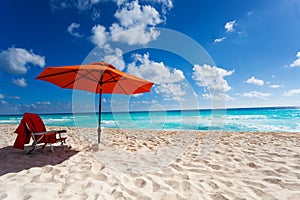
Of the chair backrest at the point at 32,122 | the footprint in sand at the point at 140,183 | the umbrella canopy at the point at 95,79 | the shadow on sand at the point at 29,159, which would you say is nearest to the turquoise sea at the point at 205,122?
the umbrella canopy at the point at 95,79

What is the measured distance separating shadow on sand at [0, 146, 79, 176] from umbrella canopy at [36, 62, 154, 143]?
46.6 inches

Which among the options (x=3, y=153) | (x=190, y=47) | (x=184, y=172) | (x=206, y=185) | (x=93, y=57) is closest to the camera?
(x=206, y=185)

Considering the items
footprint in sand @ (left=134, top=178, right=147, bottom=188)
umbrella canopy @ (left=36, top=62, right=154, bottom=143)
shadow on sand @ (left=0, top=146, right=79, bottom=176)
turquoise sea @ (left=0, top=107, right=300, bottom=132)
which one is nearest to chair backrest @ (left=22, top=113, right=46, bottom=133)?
shadow on sand @ (left=0, top=146, right=79, bottom=176)

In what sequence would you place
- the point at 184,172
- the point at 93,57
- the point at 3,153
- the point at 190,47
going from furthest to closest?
the point at 190,47, the point at 93,57, the point at 3,153, the point at 184,172

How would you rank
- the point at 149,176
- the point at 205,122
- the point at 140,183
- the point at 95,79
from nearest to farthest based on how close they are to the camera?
the point at 140,183, the point at 149,176, the point at 95,79, the point at 205,122

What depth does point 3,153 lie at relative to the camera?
3.44 metres

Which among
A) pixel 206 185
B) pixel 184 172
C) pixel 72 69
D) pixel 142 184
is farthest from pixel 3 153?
pixel 206 185

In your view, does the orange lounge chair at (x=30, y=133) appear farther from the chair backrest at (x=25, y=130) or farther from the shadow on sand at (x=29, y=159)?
the shadow on sand at (x=29, y=159)

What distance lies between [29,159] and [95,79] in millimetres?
2085

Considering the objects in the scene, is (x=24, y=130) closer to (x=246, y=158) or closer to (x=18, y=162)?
(x=18, y=162)

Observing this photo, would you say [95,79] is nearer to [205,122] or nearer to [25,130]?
[25,130]

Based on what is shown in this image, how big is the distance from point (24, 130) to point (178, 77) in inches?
182

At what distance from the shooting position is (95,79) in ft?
13.5

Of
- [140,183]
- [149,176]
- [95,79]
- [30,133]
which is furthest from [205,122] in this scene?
[140,183]
